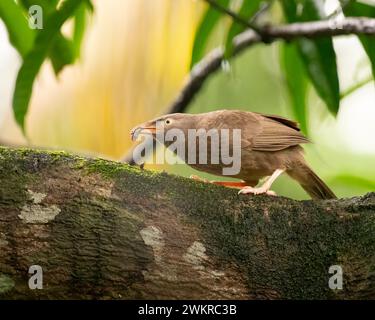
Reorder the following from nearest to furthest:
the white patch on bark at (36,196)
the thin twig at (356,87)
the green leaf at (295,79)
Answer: the white patch on bark at (36,196) < the thin twig at (356,87) < the green leaf at (295,79)

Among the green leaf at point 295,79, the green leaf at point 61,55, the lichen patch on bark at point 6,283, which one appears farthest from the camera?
the green leaf at point 295,79

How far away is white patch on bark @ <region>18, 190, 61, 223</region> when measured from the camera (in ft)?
10.2

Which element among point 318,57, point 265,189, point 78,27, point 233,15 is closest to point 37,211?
point 265,189

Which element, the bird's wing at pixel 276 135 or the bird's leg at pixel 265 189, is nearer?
the bird's leg at pixel 265 189

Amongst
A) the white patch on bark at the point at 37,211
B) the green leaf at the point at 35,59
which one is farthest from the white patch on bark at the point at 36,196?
the green leaf at the point at 35,59

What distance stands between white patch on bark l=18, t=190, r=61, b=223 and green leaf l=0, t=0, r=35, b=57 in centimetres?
180

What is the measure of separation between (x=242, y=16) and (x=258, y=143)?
946 mm

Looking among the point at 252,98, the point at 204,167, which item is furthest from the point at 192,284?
the point at 252,98

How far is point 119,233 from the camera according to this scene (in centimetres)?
318

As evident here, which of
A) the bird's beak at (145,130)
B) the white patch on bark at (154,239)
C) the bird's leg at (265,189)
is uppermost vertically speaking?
the bird's beak at (145,130)

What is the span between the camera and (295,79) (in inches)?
211

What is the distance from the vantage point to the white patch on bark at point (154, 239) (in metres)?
3.20

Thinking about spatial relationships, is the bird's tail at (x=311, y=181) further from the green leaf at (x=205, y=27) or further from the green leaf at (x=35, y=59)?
the green leaf at (x=35, y=59)

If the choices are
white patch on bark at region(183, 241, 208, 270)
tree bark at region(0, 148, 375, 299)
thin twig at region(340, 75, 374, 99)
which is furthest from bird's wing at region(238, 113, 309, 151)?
white patch on bark at region(183, 241, 208, 270)
